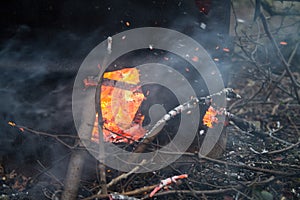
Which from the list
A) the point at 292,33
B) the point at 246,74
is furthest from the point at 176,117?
the point at 292,33

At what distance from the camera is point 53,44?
298 cm

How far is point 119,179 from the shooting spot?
2822 mm

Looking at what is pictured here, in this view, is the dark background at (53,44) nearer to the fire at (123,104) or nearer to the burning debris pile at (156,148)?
the burning debris pile at (156,148)

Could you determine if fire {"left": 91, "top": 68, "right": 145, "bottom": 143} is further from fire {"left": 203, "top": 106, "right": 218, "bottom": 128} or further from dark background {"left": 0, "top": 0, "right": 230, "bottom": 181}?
fire {"left": 203, "top": 106, "right": 218, "bottom": 128}

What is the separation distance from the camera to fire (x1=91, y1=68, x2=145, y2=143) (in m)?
3.43

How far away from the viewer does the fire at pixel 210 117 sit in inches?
147

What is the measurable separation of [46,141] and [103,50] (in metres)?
1.12

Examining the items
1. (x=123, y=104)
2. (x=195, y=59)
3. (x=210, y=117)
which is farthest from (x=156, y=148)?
(x=195, y=59)

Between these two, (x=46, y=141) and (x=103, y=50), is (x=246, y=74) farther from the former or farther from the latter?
(x=46, y=141)

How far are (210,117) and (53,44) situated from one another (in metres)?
1.94

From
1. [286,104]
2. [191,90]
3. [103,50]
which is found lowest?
[286,104]

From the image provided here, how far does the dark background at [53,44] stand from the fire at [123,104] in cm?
38

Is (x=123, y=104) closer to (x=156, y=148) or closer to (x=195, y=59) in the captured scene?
(x=156, y=148)

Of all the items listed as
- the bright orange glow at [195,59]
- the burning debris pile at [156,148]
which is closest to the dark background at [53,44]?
the burning debris pile at [156,148]
